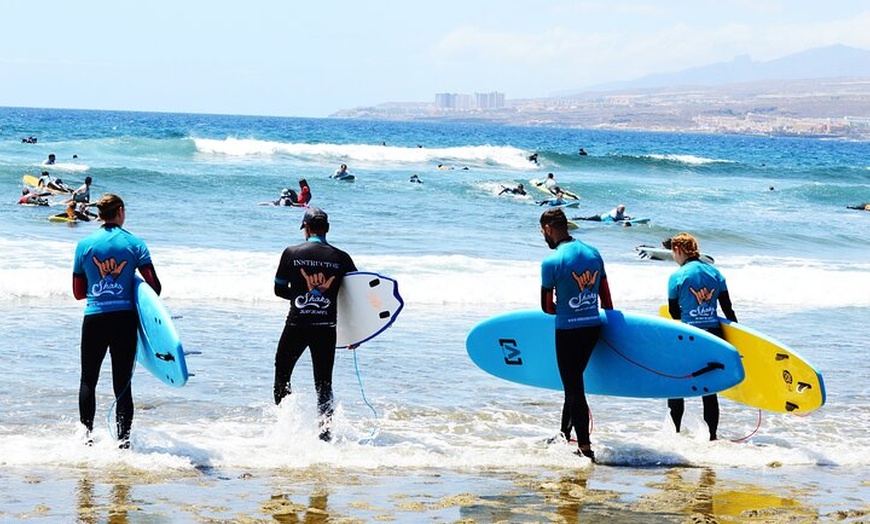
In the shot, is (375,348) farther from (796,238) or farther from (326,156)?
(326,156)

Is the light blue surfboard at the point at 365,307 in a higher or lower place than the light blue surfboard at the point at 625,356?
higher

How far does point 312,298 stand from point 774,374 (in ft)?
10.5

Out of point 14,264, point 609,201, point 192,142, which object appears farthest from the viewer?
point 192,142

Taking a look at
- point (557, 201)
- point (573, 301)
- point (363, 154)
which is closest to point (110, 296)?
point (573, 301)

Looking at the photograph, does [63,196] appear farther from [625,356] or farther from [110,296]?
[625,356]

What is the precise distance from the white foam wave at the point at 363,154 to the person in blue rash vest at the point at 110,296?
44.7 meters

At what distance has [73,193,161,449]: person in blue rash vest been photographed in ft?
Answer: 21.4

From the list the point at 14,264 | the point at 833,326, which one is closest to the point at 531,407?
the point at 833,326

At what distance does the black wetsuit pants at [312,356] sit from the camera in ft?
23.0

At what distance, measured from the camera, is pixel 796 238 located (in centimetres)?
2727

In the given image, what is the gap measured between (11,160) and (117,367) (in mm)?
35574

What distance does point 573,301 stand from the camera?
678 centimetres

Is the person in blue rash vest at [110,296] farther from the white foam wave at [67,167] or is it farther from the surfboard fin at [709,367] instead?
the white foam wave at [67,167]

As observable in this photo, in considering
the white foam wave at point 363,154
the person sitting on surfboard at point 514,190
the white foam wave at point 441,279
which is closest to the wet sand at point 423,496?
the white foam wave at point 441,279
